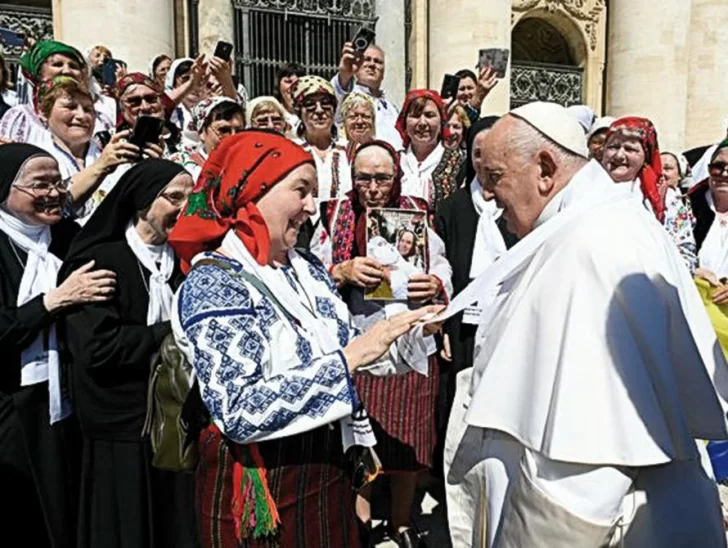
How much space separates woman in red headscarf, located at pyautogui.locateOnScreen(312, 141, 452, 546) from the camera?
3619mm

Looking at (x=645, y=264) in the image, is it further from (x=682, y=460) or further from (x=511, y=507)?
(x=511, y=507)

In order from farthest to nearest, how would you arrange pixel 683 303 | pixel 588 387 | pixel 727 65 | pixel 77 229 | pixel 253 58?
pixel 727 65 < pixel 253 58 < pixel 77 229 < pixel 683 303 < pixel 588 387

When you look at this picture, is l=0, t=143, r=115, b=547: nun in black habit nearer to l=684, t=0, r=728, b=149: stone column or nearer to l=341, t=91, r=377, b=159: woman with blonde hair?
l=341, t=91, r=377, b=159: woman with blonde hair

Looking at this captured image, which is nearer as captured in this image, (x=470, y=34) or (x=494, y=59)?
(x=494, y=59)

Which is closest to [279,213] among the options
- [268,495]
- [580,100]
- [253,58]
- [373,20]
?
[268,495]

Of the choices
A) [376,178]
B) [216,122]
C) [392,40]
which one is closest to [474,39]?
[392,40]

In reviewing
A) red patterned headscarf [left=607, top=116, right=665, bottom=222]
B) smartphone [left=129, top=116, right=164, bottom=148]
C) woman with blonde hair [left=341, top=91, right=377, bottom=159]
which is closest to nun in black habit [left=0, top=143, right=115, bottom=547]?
smartphone [left=129, top=116, right=164, bottom=148]

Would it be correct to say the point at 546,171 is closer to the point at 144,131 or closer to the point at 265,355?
the point at 265,355

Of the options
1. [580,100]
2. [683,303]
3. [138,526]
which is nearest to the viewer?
[683,303]

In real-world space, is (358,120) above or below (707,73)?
below

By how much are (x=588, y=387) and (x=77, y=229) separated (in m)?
2.63

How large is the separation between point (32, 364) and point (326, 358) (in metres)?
1.64

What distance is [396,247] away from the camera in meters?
3.00

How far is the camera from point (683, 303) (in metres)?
1.93
